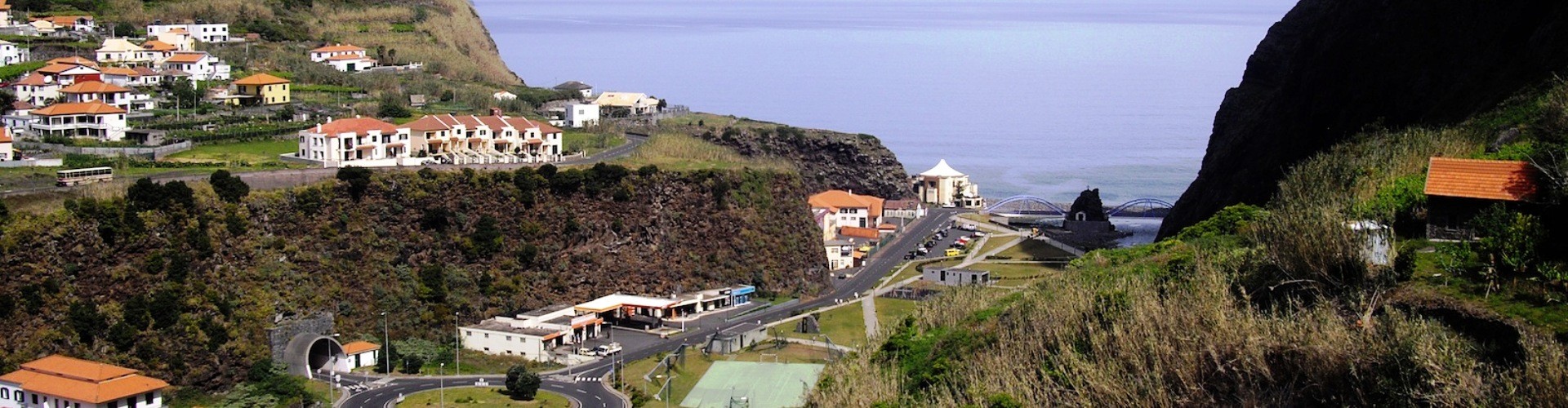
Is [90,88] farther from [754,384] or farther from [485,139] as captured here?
[754,384]

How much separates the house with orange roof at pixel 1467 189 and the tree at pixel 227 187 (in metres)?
24.9

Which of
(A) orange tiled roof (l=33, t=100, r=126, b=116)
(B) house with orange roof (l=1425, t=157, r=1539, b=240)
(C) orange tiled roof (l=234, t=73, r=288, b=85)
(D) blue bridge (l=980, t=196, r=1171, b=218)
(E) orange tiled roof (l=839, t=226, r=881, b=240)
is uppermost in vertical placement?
(C) orange tiled roof (l=234, t=73, r=288, b=85)

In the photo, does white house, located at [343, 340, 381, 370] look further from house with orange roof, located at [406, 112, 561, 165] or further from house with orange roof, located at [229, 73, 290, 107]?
house with orange roof, located at [229, 73, 290, 107]

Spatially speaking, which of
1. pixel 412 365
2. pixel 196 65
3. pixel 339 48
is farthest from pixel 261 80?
pixel 412 365

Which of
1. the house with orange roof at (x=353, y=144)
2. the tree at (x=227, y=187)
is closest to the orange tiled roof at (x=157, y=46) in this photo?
the house with orange roof at (x=353, y=144)

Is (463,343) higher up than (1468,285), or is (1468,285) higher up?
(1468,285)

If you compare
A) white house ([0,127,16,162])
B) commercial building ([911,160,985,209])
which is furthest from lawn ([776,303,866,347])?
commercial building ([911,160,985,209])

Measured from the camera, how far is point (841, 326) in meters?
38.9

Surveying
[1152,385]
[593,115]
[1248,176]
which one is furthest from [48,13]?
[1152,385]

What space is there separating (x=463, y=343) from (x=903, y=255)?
66.9 ft

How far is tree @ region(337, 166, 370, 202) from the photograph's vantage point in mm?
→ 37500

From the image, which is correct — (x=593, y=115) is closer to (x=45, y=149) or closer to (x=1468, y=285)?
(x=45, y=149)

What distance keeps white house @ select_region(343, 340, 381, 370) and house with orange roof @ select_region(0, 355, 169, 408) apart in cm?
469

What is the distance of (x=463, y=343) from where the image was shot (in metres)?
35.8
